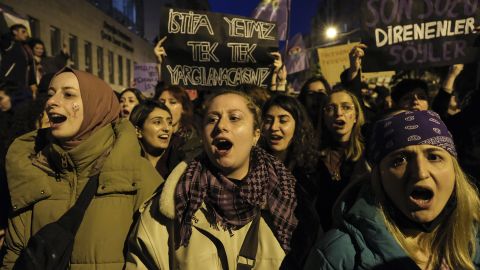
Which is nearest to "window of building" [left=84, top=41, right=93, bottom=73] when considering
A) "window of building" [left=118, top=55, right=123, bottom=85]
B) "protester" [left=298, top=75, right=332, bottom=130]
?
"window of building" [left=118, top=55, right=123, bottom=85]

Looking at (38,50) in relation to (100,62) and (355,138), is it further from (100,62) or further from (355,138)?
(100,62)

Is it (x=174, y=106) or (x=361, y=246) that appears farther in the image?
(x=174, y=106)

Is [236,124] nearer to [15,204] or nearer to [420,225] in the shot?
[420,225]

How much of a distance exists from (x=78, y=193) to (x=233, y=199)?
0.93 metres

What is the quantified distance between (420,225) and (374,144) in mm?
415

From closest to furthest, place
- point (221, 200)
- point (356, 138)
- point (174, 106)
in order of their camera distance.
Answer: point (221, 200) → point (356, 138) → point (174, 106)

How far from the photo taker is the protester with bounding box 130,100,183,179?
12.5ft

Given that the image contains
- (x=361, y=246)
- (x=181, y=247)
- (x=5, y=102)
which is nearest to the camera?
(x=361, y=246)

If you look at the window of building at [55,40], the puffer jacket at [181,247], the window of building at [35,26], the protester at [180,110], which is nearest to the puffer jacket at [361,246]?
the puffer jacket at [181,247]

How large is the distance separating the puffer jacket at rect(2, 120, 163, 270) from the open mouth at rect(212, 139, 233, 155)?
1.75 ft

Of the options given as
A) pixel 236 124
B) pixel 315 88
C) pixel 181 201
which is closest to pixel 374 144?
pixel 236 124

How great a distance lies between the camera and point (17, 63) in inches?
271

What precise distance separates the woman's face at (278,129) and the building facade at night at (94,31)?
14.7 m

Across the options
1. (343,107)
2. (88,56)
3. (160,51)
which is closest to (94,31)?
(88,56)
